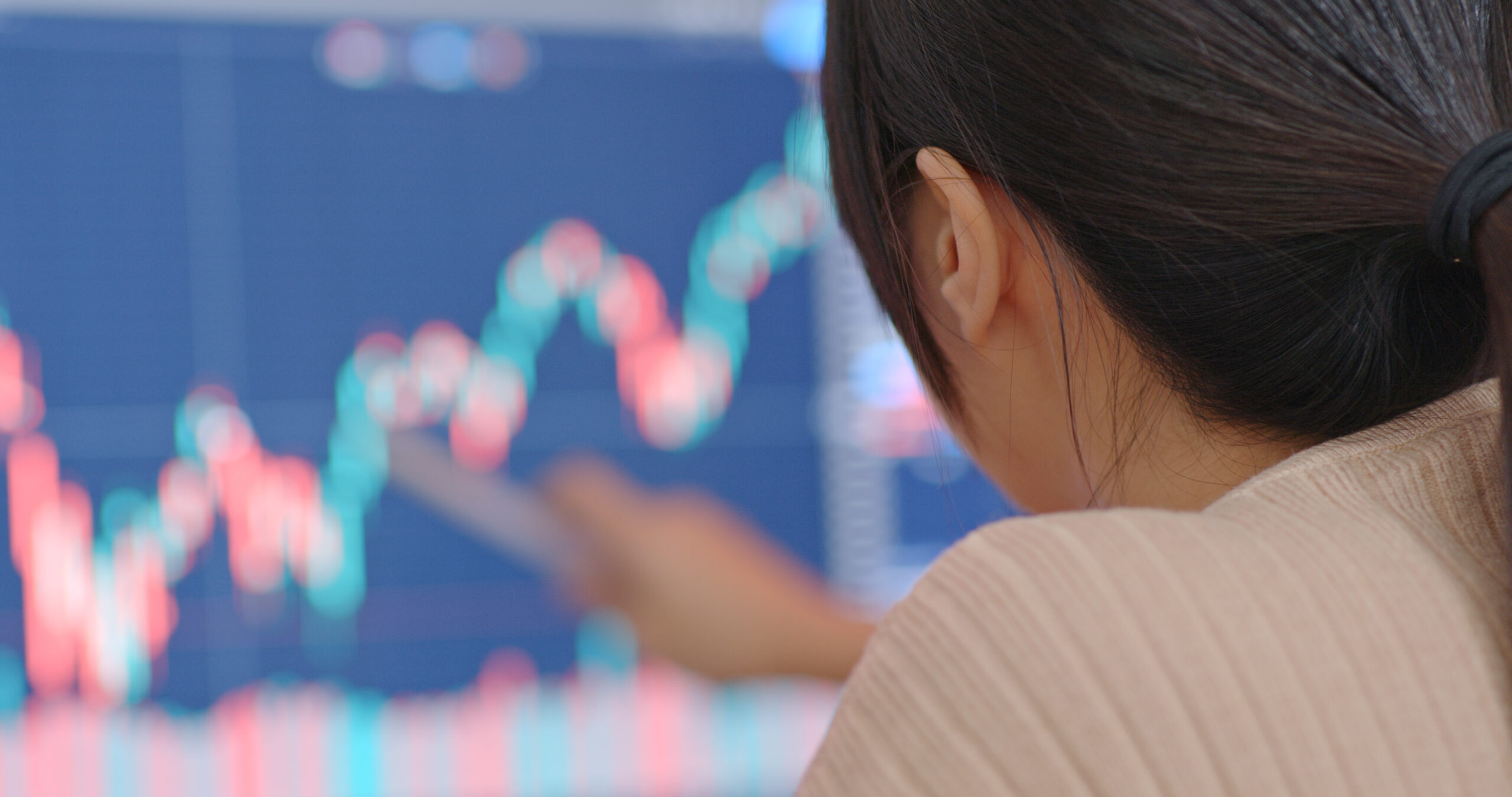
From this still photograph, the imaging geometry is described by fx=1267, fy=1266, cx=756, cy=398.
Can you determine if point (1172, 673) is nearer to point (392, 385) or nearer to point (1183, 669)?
point (1183, 669)

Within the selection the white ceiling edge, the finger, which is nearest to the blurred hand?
the finger

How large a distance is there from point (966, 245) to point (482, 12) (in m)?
1.03

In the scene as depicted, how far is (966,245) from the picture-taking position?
0.40 meters

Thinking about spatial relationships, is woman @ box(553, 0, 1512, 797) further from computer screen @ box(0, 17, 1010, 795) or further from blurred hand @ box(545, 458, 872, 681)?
computer screen @ box(0, 17, 1010, 795)

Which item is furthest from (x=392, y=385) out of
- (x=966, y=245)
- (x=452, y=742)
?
(x=966, y=245)

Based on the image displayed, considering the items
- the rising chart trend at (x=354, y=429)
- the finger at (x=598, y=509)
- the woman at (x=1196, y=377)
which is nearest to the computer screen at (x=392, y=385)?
the rising chart trend at (x=354, y=429)

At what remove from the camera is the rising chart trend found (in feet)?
3.71

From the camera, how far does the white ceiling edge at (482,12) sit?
1.18m

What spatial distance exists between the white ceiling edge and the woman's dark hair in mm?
987

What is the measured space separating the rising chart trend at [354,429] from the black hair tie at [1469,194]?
106cm

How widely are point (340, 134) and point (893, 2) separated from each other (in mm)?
952

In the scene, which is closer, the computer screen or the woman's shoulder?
the woman's shoulder

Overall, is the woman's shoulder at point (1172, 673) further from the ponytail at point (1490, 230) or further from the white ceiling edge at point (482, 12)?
the white ceiling edge at point (482, 12)

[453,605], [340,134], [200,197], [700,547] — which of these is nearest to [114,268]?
[200,197]
